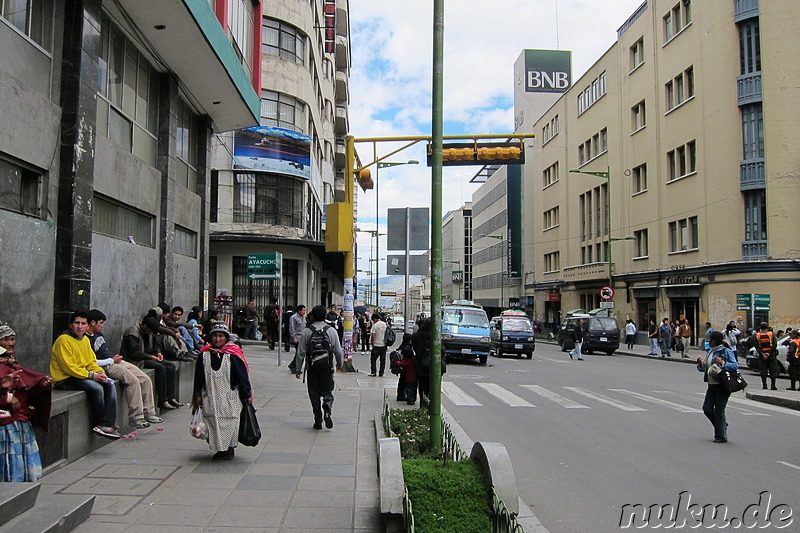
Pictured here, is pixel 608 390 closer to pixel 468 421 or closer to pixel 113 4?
pixel 468 421

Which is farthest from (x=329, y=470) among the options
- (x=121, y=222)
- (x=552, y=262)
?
(x=552, y=262)

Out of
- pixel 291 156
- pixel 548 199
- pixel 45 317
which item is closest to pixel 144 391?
pixel 45 317

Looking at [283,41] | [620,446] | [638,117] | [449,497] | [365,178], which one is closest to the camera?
[449,497]

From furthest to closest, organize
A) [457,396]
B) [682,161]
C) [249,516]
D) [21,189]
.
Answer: [682,161], [457,396], [21,189], [249,516]

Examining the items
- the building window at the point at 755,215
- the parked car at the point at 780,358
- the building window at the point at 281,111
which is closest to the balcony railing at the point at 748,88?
the building window at the point at 755,215

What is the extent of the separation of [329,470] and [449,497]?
7.45 feet

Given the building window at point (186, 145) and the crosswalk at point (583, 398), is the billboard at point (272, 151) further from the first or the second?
the crosswalk at point (583, 398)

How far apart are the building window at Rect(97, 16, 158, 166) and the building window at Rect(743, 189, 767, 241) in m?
27.4

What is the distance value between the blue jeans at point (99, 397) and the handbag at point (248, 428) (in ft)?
5.61

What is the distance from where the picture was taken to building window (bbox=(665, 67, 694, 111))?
35.5 metres

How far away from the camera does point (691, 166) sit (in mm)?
35281

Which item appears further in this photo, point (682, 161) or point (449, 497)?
point (682, 161)

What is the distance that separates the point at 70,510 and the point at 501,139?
12.6 meters

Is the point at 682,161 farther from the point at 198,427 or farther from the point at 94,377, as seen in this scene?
the point at 94,377
